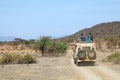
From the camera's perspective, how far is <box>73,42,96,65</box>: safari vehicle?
2684cm

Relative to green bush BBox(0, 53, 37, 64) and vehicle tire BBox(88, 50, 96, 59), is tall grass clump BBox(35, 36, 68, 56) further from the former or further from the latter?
vehicle tire BBox(88, 50, 96, 59)

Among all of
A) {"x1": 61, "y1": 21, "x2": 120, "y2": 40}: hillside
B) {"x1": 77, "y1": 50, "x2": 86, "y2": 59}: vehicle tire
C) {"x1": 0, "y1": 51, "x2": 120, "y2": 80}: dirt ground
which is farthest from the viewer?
{"x1": 61, "y1": 21, "x2": 120, "y2": 40}: hillside

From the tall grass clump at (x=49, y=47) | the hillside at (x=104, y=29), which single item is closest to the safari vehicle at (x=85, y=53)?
the tall grass clump at (x=49, y=47)

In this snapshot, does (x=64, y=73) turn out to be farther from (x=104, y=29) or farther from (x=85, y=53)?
(x=104, y=29)

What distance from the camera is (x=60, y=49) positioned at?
48.7 meters

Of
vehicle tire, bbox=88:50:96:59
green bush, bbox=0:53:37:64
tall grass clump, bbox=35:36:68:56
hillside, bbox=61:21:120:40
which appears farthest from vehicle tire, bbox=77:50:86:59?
hillside, bbox=61:21:120:40

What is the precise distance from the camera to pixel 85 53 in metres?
26.9

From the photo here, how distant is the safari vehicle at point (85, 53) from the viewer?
88.1 ft

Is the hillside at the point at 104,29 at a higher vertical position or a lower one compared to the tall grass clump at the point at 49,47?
higher

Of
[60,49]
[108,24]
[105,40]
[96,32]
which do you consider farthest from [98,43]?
[108,24]

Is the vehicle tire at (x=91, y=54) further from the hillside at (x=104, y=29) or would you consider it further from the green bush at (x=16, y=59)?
the hillside at (x=104, y=29)

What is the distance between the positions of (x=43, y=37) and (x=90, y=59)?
2227 cm

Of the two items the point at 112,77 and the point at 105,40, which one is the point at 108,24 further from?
the point at 112,77

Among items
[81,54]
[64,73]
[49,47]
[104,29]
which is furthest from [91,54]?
[104,29]
